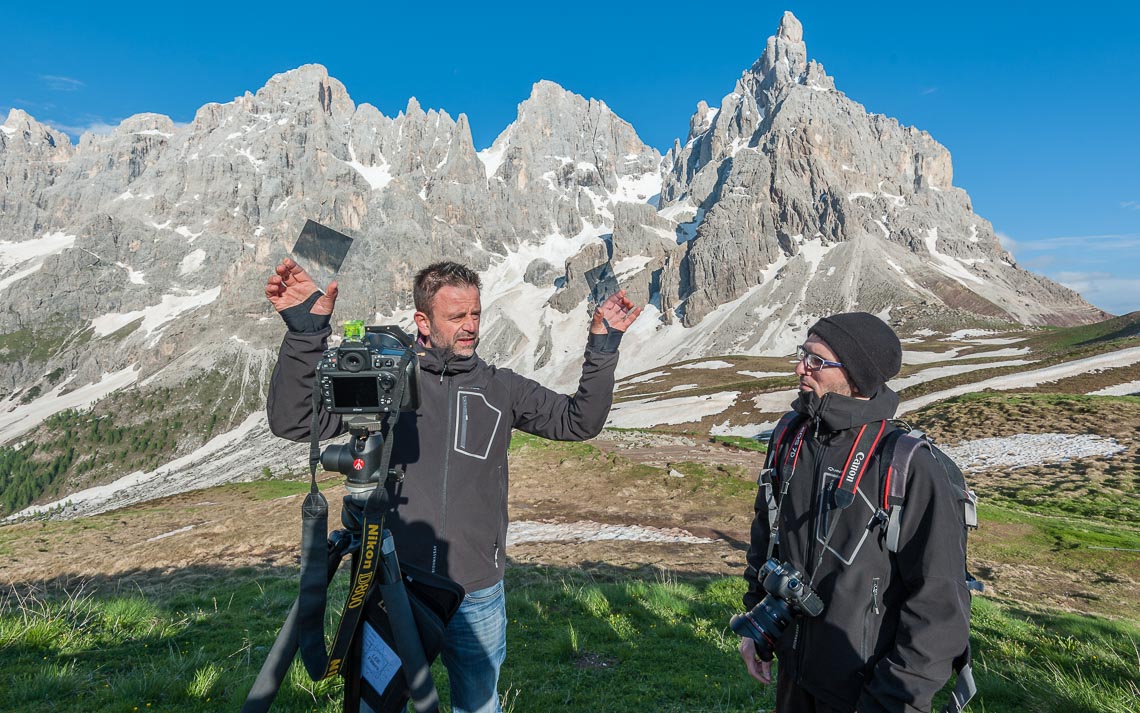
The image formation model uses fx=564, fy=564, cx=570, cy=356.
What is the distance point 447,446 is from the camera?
3.82m

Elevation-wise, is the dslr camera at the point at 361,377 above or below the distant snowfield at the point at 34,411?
above

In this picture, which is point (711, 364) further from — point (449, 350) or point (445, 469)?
point (445, 469)

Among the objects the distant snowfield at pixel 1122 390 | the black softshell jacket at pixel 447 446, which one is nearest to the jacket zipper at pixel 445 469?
the black softshell jacket at pixel 447 446

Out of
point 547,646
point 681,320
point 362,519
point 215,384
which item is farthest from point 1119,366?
point 215,384

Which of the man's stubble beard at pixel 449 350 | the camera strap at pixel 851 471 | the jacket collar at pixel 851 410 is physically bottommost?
the camera strap at pixel 851 471

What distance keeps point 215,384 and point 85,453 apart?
38505 millimetres

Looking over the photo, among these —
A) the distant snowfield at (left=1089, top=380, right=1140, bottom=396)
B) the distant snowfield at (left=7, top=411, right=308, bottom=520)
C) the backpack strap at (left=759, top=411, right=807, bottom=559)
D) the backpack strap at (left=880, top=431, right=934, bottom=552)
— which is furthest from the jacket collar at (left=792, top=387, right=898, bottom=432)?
the distant snowfield at (left=1089, top=380, right=1140, bottom=396)

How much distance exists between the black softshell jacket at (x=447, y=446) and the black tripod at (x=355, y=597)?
57 cm

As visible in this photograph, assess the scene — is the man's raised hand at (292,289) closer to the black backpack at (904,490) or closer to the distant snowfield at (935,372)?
the black backpack at (904,490)

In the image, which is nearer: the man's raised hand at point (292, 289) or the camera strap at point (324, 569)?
the camera strap at point (324, 569)

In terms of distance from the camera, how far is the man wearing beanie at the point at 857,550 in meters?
3.14

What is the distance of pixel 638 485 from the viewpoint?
21375 mm

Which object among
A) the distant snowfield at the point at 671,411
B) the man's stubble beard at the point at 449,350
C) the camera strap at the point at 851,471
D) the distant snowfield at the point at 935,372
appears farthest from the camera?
the distant snowfield at the point at 935,372

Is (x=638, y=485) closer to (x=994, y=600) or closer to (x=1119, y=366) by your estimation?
(x=994, y=600)
